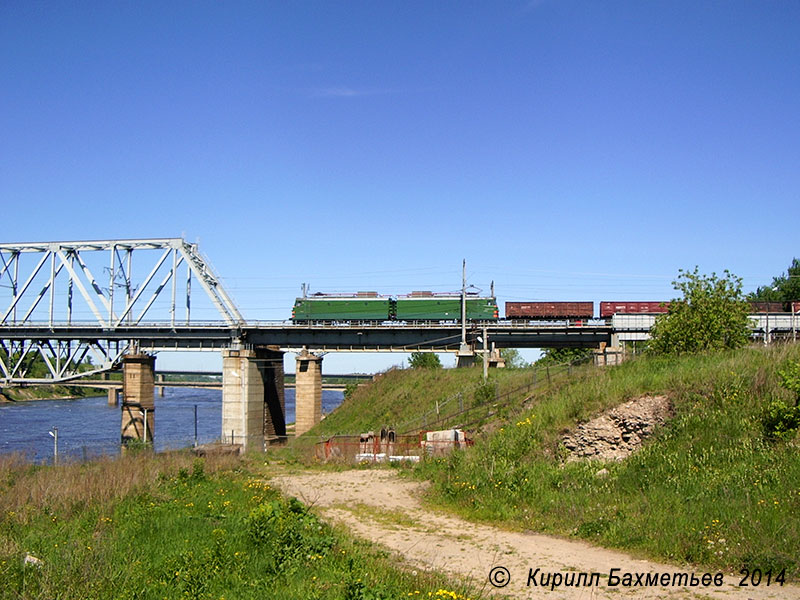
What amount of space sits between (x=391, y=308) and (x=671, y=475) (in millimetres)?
50179

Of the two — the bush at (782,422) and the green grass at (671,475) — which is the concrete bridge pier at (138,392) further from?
the bush at (782,422)

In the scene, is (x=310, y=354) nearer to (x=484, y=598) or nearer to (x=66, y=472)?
(x=66, y=472)

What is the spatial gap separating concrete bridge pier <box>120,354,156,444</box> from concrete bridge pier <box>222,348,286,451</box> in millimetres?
8663

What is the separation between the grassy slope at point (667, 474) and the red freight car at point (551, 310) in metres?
39.1

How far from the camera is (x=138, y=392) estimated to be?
6600cm

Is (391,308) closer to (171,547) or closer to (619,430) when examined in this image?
(619,430)

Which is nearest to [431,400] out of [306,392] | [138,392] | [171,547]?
[306,392]

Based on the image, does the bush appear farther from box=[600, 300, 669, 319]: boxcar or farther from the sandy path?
box=[600, 300, 669, 319]: boxcar

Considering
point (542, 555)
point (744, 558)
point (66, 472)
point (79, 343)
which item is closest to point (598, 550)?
point (542, 555)

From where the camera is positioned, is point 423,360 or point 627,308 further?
point 423,360

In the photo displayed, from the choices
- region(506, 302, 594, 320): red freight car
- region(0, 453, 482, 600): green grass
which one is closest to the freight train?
region(506, 302, 594, 320): red freight car

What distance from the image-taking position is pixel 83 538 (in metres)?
13.2

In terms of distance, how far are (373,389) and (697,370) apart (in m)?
35.4

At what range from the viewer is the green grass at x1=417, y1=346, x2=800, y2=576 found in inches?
495
